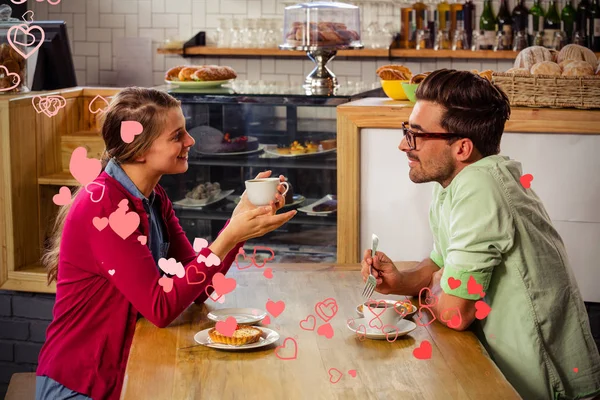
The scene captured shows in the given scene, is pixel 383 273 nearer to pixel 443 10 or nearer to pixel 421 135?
pixel 421 135

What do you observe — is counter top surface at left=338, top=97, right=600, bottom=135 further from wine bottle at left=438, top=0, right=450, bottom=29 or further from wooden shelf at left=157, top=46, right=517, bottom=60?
wine bottle at left=438, top=0, right=450, bottom=29

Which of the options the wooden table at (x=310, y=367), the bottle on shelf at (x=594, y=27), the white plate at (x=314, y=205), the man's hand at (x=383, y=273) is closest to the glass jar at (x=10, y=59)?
the white plate at (x=314, y=205)

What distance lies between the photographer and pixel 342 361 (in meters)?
1.83

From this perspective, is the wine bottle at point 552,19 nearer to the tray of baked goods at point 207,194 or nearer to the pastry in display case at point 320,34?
the pastry in display case at point 320,34

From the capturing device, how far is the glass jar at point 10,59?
353 cm

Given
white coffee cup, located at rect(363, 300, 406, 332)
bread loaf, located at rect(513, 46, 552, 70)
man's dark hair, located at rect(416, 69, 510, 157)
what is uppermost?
bread loaf, located at rect(513, 46, 552, 70)

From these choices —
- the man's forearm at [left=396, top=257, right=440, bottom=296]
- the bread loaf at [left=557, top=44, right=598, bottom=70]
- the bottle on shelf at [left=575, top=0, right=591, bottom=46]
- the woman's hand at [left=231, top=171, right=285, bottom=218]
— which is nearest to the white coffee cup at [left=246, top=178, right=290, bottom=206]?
the woman's hand at [left=231, top=171, right=285, bottom=218]

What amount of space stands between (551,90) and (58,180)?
2007 millimetres

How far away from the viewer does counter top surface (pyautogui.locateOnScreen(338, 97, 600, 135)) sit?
3.17 m

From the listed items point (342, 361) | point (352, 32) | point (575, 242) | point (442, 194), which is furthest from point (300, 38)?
point (342, 361)

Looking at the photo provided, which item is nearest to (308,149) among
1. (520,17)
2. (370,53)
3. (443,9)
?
(370,53)
